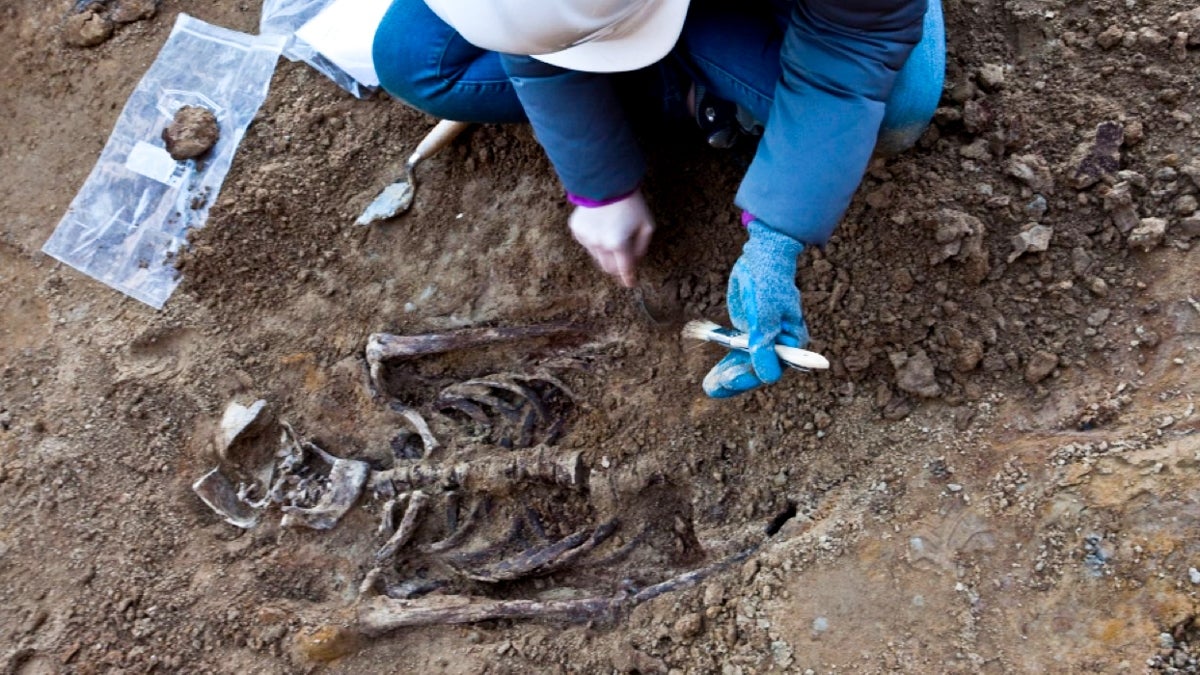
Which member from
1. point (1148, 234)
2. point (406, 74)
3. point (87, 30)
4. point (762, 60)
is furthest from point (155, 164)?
point (1148, 234)

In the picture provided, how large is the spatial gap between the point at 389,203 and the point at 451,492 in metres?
0.97

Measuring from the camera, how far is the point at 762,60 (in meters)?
2.11

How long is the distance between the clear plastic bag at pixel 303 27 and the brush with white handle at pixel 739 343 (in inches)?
59.2

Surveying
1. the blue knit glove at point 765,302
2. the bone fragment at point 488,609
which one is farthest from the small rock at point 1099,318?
the bone fragment at point 488,609

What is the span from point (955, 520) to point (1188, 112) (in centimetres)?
113

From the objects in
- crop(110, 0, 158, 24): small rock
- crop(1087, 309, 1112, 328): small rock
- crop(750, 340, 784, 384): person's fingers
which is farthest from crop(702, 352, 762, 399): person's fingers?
crop(110, 0, 158, 24): small rock

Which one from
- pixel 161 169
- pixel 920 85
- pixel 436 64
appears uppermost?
pixel 920 85

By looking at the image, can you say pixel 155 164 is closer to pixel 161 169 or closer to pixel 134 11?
pixel 161 169

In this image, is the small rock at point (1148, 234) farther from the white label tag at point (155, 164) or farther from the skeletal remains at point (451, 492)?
the white label tag at point (155, 164)

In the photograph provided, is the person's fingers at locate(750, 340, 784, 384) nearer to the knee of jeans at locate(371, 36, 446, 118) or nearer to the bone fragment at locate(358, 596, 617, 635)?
the bone fragment at locate(358, 596, 617, 635)

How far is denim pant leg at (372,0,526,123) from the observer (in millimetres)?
2379

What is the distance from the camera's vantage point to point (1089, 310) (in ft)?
6.59

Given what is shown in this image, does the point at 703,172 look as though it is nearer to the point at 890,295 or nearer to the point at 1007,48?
the point at 890,295

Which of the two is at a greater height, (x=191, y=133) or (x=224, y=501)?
(x=191, y=133)
